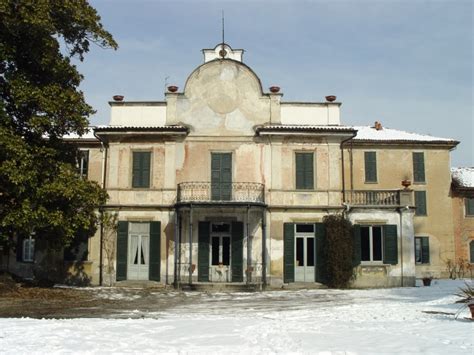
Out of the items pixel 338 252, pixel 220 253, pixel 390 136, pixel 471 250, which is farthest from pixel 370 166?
pixel 220 253

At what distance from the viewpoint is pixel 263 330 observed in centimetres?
1164

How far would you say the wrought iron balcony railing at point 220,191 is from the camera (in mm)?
23734

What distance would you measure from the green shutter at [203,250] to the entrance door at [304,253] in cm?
385

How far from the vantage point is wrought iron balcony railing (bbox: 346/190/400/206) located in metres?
24.4

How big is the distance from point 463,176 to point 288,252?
49.4 feet

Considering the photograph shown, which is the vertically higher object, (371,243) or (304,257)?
(371,243)

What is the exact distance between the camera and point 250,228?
78.6 ft

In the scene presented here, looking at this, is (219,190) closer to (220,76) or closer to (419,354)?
(220,76)

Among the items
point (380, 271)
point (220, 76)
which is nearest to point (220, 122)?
point (220, 76)

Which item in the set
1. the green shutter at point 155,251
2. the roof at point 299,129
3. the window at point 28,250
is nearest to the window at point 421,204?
the roof at point 299,129

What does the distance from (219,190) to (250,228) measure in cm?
212

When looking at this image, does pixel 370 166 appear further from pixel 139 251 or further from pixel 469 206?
pixel 139 251

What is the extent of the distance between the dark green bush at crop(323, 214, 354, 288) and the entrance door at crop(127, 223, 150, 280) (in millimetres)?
7727

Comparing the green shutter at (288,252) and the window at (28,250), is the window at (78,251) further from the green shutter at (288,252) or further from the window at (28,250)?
the green shutter at (288,252)
